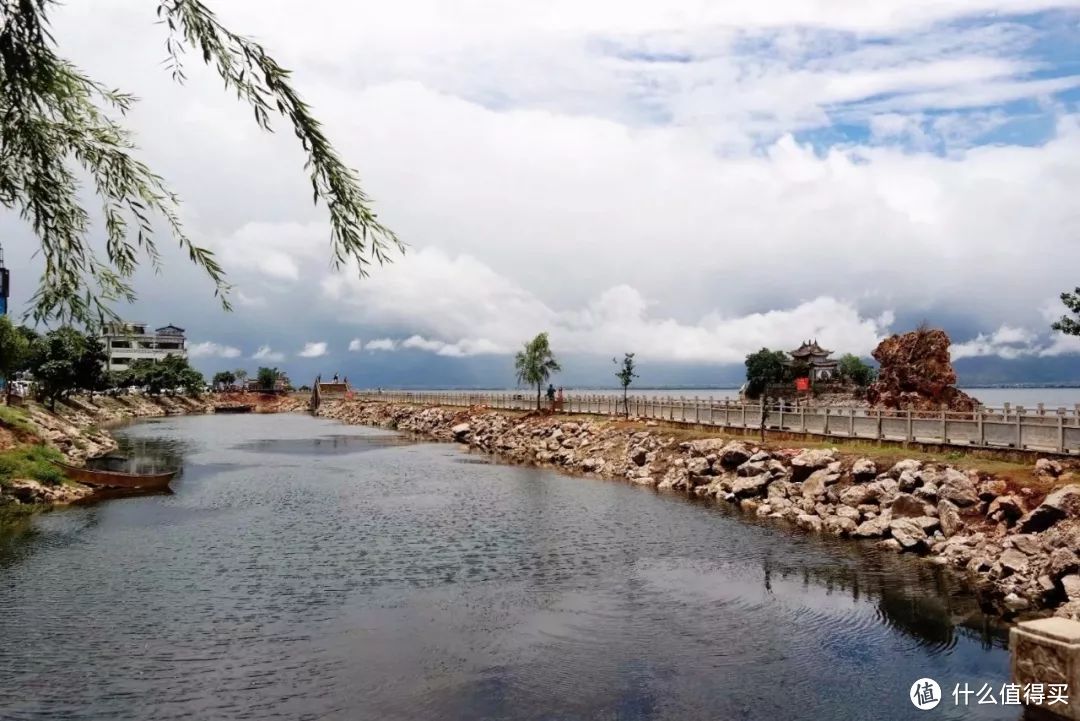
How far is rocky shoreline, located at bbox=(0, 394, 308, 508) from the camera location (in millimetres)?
44219

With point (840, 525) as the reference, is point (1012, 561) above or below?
above

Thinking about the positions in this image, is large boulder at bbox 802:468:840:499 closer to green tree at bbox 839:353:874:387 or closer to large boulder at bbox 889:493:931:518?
large boulder at bbox 889:493:931:518

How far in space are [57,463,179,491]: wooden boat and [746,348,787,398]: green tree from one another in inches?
3688

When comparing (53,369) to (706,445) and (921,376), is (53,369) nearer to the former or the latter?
(706,445)

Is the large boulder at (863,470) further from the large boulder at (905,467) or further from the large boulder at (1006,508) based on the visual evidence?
the large boulder at (1006,508)

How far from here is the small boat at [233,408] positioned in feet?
593

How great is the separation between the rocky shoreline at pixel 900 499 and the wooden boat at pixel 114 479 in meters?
32.0

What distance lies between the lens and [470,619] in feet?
77.6

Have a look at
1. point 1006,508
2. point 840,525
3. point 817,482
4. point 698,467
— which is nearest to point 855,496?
point 840,525

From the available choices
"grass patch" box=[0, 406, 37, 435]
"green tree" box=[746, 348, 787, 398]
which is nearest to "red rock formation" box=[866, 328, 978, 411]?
"green tree" box=[746, 348, 787, 398]

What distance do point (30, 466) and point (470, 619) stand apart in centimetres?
3797

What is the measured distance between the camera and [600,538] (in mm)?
35656

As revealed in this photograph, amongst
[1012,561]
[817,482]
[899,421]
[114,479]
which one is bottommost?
[114,479]

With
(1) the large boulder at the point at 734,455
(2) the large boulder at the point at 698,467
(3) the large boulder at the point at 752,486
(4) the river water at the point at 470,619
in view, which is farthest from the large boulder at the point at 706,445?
(4) the river water at the point at 470,619
